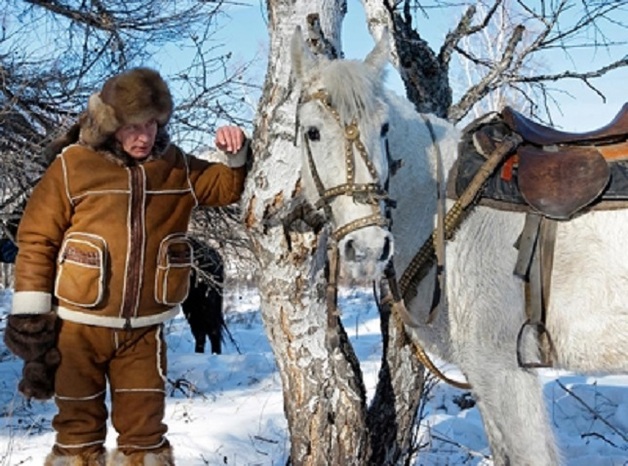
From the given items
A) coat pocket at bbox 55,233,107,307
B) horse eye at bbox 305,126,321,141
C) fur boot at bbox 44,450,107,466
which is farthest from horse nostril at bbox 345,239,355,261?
fur boot at bbox 44,450,107,466

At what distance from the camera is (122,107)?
3.04m

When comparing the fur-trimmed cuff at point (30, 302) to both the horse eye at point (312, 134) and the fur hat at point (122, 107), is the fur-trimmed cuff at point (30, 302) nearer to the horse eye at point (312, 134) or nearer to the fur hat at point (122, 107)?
the fur hat at point (122, 107)

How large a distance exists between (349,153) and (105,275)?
1.16 meters

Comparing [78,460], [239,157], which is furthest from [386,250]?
[78,460]

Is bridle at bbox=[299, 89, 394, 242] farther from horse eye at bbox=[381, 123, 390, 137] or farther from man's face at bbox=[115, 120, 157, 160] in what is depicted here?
man's face at bbox=[115, 120, 157, 160]

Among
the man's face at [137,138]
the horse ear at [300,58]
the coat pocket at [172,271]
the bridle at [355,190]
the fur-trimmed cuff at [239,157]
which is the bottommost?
the coat pocket at [172,271]

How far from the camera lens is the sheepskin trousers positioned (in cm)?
305

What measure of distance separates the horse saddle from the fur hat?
4.16ft

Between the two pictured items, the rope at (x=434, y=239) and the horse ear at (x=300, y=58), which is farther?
the rope at (x=434, y=239)

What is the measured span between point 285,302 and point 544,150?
48.7 inches

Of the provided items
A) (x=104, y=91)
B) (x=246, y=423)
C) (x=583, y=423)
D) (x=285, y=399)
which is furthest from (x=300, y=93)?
(x=583, y=423)

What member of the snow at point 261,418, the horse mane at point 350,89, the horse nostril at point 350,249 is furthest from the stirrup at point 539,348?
the horse mane at point 350,89

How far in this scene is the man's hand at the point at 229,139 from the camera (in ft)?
10.4

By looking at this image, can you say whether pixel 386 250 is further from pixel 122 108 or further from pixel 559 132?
pixel 122 108
